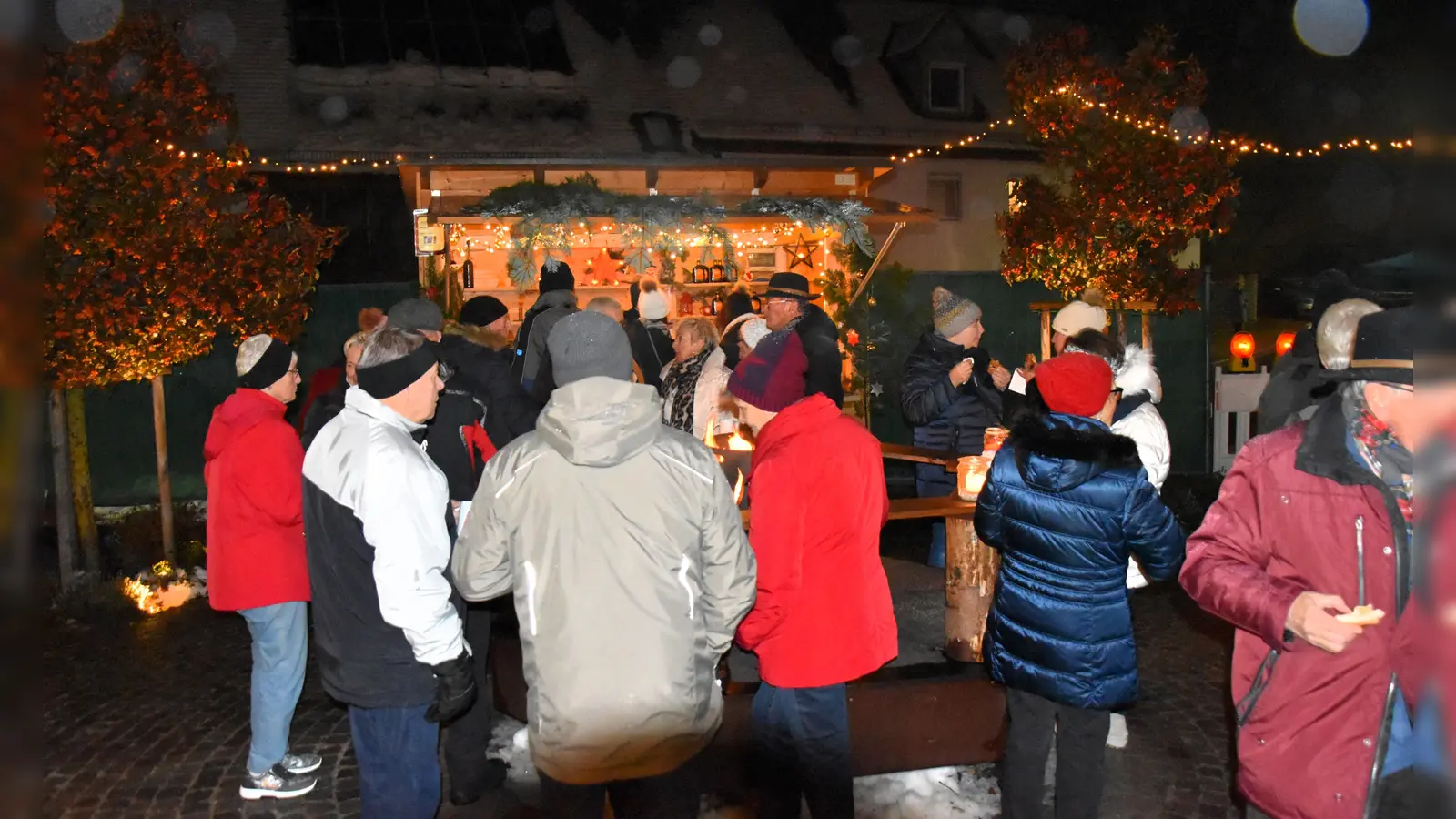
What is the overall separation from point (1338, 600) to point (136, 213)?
7857 millimetres

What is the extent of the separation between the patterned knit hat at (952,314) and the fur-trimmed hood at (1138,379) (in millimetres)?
1239

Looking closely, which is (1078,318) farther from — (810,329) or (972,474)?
(810,329)

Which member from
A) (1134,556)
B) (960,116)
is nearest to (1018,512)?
(1134,556)

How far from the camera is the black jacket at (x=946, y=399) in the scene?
20.6 ft

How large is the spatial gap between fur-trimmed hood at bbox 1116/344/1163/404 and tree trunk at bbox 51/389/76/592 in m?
7.76

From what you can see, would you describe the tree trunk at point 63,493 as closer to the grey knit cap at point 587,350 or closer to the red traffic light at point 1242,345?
the grey knit cap at point 587,350

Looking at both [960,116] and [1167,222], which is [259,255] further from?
[960,116]

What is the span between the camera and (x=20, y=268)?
45 cm

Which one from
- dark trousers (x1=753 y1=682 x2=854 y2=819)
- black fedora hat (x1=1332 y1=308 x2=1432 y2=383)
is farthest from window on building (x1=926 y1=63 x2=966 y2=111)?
black fedora hat (x1=1332 y1=308 x2=1432 y2=383)


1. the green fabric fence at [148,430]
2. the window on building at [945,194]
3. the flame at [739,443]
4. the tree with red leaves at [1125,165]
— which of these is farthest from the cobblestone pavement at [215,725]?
the window on building at [945,194]

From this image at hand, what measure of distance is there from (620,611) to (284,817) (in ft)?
9.17

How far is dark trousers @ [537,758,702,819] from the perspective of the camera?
290 cm

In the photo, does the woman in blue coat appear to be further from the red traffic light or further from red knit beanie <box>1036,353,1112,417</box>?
the red traffic light

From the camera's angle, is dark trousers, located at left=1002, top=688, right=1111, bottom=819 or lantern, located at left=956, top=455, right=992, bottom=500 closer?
dark trousers, located at left=1002, top=688, right=1111, bottom=819
